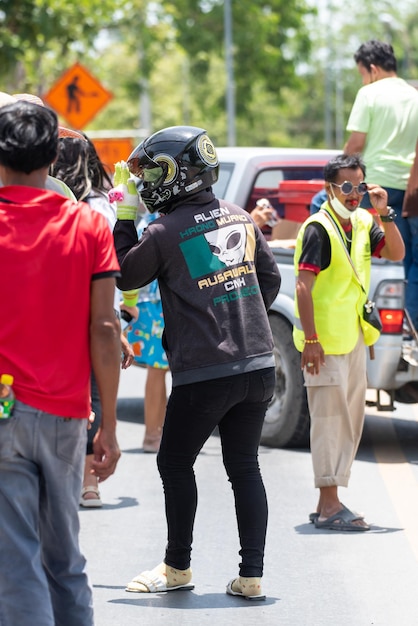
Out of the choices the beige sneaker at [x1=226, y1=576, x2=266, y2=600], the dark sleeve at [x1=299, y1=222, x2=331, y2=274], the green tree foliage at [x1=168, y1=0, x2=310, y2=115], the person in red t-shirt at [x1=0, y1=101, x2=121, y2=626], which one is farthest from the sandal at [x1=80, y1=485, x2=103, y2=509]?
the green tree foliage at [x1=168, y1=0, x2=310, y2=115]

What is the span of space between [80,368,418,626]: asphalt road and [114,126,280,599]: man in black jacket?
0.26 m

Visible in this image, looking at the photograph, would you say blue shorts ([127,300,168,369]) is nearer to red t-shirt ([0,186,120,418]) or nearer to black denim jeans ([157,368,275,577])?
black denim jeans ([157,368,275,577])

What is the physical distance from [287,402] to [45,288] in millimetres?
5626

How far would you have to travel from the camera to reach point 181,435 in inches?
247

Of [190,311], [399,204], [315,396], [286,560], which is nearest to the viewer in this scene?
[190,311]

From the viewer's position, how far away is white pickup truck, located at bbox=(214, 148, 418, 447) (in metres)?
9.48

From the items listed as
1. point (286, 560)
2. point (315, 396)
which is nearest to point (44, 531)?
point (286, 560)

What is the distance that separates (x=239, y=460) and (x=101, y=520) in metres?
1.88

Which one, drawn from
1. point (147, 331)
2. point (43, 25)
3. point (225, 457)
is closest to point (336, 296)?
point (225, 457)

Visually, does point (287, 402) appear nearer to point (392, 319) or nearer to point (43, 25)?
point (392, 319)

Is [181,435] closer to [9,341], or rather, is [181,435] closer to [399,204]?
[9,341]

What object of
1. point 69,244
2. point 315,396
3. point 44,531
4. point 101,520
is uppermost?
point 69,244

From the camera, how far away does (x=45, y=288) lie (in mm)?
4488

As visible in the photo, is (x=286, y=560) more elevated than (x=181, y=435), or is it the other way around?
(x=181, y=435)
